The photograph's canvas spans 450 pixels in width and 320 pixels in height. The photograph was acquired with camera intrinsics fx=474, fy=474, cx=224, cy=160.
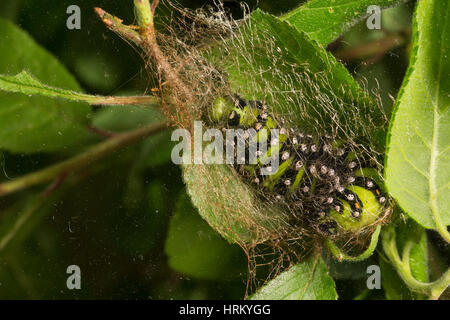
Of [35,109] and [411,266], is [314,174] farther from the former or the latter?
[35,109]

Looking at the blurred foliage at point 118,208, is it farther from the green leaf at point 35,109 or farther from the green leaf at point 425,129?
the green leaf at point 425,129

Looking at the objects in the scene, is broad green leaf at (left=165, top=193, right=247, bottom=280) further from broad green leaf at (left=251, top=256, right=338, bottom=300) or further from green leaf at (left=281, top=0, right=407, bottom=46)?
green leaf at (left=281, top=0, right=407, bottom=46)

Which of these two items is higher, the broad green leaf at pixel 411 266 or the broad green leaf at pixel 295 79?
the broad green leaf at pixel 295 79

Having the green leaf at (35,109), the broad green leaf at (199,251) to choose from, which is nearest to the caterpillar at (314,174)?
the broad green leaf at (199,251)

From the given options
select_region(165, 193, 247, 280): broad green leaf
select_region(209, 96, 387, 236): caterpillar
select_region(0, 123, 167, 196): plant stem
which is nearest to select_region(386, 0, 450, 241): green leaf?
select_region(209, 96, 387, 236): caterpillar

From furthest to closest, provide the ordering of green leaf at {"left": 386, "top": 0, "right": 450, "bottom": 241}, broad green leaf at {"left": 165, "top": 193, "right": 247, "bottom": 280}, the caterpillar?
broad green leaf at {"left": 165, "top": 193, "right": 247, "bottom": 280} < the caterpillar < green leaf at {"left": 386, "top": 0, "right": 450, "bottom": 241}

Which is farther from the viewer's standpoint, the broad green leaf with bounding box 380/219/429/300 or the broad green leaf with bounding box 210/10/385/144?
the broad green leaf with bounding box 380/219/429/300
